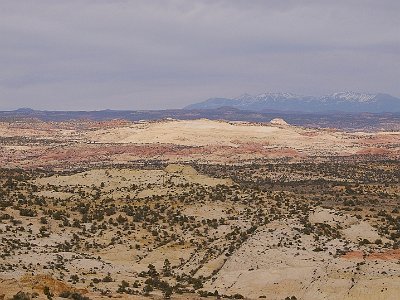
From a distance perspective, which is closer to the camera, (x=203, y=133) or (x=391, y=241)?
(x=391, y=241)

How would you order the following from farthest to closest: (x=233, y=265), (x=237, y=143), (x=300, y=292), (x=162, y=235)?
(x=237, y=143) < (x=162, y=235) < (x=233, y=265) < (x=300, y=292)

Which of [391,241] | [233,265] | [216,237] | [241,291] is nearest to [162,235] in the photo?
[216,237]

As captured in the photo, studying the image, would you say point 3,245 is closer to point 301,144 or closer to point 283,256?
point 283,256

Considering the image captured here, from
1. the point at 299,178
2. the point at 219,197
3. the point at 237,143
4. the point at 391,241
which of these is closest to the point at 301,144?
the point at 237,143

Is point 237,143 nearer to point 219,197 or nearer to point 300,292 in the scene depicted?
point 219,197

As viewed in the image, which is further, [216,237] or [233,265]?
[216,237]

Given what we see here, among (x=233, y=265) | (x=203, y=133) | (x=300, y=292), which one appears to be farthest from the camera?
(x=203, y=133)

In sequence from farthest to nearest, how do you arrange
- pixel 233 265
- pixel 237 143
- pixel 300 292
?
pixel 237 143
pixel 233 265
pixel 300 292

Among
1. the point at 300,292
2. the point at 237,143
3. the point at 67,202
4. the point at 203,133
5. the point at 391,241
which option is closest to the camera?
the point at 300,292
